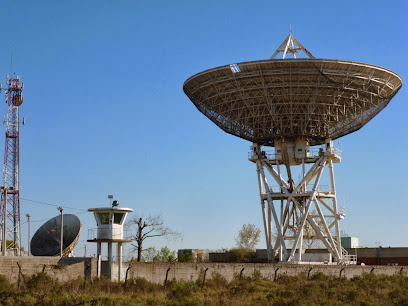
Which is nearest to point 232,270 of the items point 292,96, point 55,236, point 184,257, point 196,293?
point 196,293

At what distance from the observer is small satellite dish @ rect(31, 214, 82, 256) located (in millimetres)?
50531

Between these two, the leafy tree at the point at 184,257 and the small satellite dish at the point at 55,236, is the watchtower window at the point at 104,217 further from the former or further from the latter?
the leafy tree at the point at 184,257

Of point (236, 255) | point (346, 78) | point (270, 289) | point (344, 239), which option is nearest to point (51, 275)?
point (270, 289)

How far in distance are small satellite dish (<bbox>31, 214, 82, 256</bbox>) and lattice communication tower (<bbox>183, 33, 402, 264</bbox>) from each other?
670 inches

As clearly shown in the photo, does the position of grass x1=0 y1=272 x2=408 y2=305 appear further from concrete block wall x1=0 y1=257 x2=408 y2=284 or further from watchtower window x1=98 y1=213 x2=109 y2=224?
watchtower window x1=98 y1=213 x2=109 y2=224

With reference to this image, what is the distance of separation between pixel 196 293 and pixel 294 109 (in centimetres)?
2604

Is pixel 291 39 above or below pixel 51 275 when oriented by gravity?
above

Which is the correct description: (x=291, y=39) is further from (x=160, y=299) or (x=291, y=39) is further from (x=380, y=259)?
(x=160, y=299)

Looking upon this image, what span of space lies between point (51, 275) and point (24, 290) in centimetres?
214

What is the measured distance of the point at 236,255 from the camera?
86375mm

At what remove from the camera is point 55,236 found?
5066cm

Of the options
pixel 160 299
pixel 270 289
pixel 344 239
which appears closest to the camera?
pixel 160 299

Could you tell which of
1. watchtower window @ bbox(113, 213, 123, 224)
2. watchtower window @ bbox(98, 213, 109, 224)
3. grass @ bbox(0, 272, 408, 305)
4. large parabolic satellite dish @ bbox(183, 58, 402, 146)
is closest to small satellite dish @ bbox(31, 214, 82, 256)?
watchtower window @ bbox(98, 213, 109, 224)

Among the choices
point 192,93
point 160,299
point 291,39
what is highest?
point 291,39
